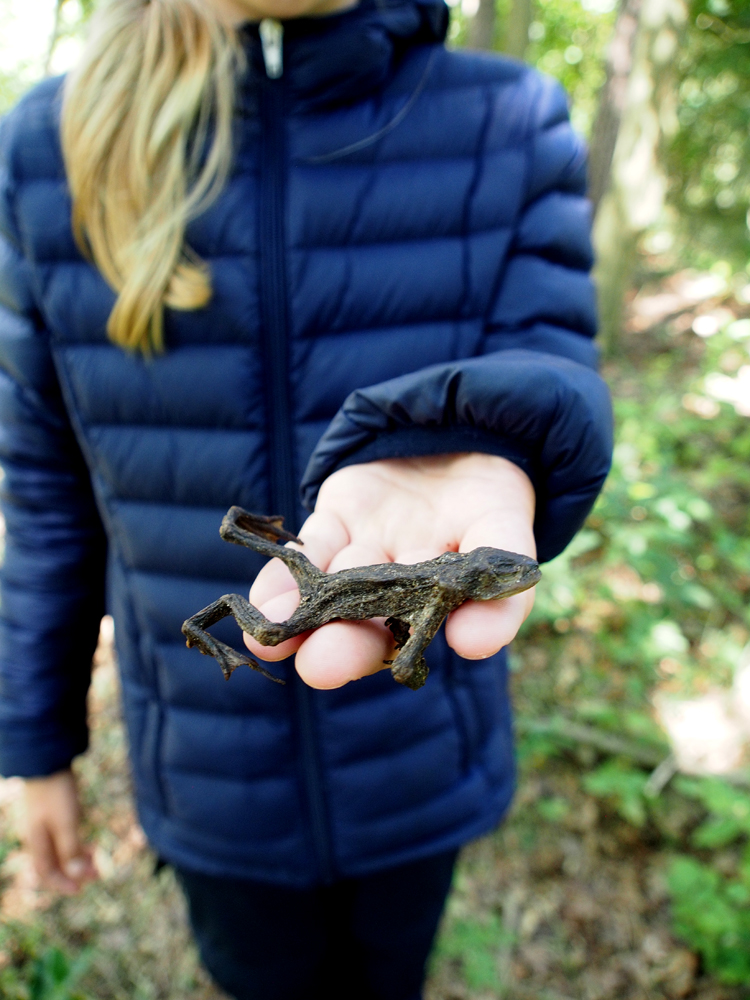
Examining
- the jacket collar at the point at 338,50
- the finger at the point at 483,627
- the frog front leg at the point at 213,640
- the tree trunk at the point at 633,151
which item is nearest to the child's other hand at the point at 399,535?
the finger at the point at 483,627

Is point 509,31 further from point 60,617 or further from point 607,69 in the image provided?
point 60,617

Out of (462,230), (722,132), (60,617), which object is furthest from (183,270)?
(722,132)

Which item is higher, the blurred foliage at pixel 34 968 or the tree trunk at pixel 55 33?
the tree trunk at pixel 55 33

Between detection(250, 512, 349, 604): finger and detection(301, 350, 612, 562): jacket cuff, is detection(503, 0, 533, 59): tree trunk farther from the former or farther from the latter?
detection(250, 512, 349, 604): finger

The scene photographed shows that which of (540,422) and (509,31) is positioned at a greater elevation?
(509,31)

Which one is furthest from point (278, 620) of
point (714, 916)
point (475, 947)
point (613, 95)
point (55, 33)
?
point (613, 95)

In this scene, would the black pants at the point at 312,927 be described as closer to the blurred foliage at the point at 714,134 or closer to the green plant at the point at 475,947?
the green plant at the point at 475,947

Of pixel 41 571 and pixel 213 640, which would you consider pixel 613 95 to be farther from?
pixel 213 640

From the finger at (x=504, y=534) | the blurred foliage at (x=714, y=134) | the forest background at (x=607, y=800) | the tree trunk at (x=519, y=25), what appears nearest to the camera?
the finger at (x=504, y=534)
